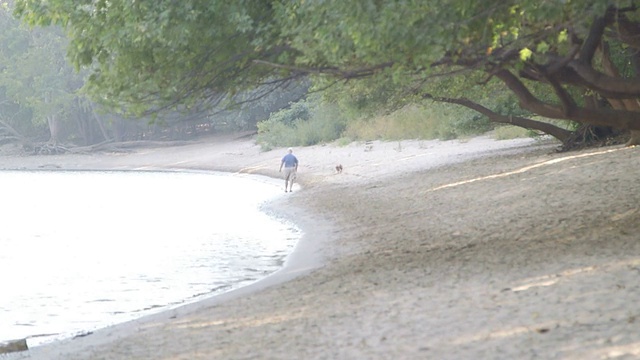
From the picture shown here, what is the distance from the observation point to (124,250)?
2669cm

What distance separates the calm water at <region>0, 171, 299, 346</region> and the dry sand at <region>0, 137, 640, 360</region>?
129cm

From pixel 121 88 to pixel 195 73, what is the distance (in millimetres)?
965

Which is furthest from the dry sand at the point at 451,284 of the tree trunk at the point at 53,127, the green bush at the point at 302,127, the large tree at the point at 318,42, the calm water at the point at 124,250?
the tree trunk at the point at 53,127

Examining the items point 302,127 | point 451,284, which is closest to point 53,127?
point 302,127

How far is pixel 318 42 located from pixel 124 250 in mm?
14508

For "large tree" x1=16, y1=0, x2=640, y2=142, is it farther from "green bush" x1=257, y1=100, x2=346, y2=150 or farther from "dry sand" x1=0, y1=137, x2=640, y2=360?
"green bush" x1=257, y1=100, x2=346, y2=150

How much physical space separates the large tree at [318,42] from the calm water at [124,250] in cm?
375

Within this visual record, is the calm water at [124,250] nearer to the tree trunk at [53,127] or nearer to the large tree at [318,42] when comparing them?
the large tree at [318,42]

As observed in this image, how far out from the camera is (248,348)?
35.4ft

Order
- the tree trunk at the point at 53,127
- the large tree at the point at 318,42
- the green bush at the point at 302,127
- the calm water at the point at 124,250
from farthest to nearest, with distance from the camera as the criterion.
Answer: the tree trunk at the point at 53,127 < the green bush at the point at 302,127 < the calm water at the point at 124,250 < the large tree at the point at 318,42

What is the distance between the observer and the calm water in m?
18.0

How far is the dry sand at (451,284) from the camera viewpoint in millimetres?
9461

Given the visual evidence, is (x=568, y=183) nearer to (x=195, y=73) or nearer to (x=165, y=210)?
(x=195, y=73)

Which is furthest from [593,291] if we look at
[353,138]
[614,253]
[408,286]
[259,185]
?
[353,138]
